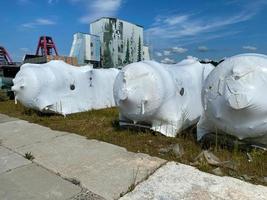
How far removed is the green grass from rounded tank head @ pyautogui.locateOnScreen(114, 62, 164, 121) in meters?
0.54

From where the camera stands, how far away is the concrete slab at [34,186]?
9.46 ft

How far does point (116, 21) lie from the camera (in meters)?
→ 29.1

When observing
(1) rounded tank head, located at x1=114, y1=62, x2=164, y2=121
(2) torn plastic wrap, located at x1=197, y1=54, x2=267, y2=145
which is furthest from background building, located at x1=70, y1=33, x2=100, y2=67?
(2) torn plastic wrap, located at x1=197, y1=54, x2=267, y2=145

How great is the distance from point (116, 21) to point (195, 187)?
27999 millimetres

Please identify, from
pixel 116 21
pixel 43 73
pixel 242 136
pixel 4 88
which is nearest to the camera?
pixel 242 136

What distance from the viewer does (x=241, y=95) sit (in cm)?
343

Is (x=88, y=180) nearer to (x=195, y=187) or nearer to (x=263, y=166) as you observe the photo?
(x=195, y=187)

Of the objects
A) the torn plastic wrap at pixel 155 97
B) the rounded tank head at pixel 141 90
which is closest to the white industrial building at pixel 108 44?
the torn plastic wrap at pixel 155 97

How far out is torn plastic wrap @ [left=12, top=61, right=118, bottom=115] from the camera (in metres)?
7.01

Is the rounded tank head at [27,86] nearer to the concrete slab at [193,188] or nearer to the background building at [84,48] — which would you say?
the concrete slab at [193,188]

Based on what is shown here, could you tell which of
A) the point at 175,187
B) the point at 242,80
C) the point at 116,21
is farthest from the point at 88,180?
the point at 116,21

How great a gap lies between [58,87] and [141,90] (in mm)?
3374

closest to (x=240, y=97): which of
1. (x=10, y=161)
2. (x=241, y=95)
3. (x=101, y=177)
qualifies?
(x=241, y=95)

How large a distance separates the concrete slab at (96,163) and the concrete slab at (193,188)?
191 millimetres
